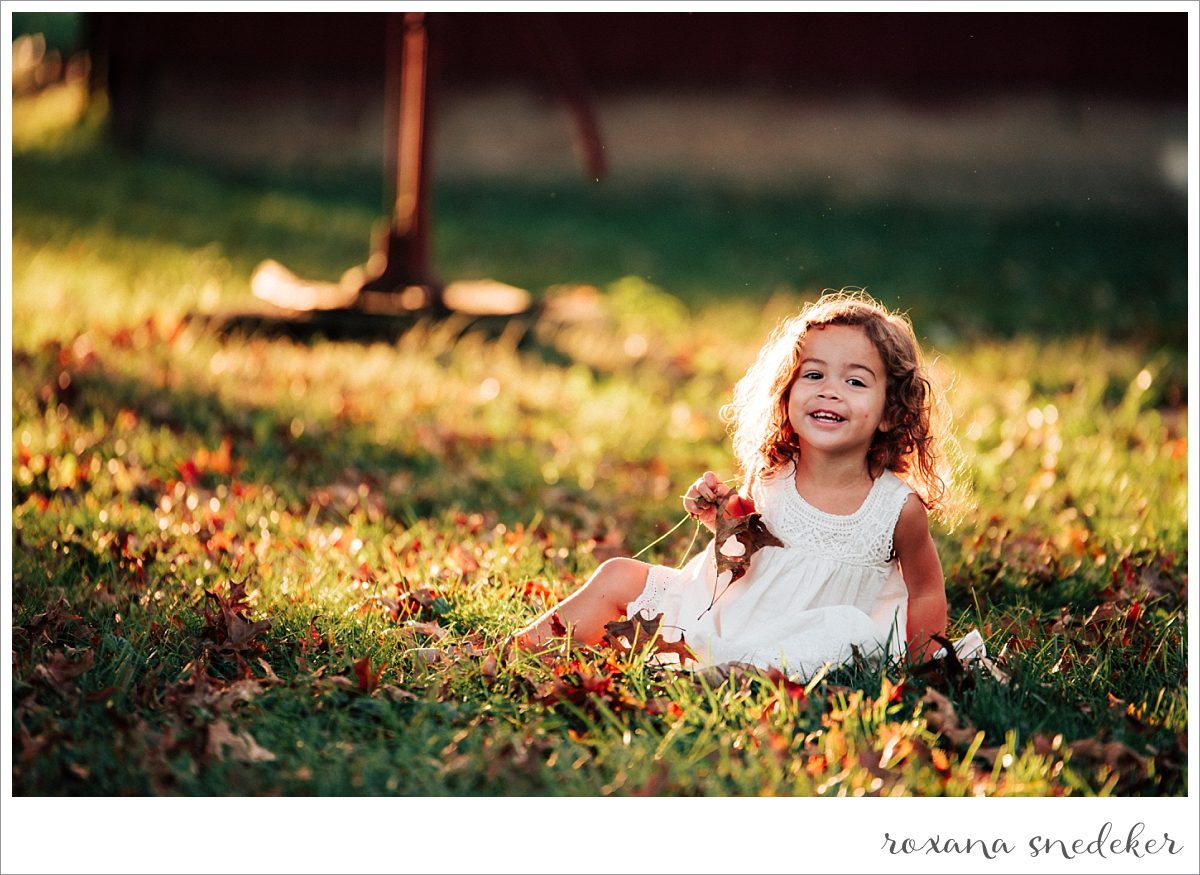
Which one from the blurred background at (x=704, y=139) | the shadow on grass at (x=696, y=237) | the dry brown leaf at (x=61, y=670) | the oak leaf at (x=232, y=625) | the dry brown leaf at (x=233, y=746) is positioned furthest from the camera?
the blurred background at (x=704, y=139)

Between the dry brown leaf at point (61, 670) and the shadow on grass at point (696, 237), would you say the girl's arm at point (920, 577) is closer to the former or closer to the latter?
the dry brown leaf at point (61, 670)

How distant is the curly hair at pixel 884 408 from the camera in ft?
10.5

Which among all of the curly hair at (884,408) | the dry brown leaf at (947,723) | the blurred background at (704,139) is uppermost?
the blurred background at (704,139)

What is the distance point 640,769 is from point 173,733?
3.33 ft

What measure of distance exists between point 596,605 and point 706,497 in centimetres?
40

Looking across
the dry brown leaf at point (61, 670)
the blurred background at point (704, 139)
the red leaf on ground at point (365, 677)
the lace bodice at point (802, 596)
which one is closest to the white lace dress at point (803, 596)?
the lace bodice at point (802, 596)

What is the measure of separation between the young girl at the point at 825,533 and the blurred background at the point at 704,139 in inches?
234

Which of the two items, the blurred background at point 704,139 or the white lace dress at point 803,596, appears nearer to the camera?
the white lace dress at point 803,596

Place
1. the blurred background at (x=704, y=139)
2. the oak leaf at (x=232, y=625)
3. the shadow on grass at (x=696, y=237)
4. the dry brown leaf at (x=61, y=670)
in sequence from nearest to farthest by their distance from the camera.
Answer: the dry brown leaf at (x=61, y=670)
the oak leaf at (x=232, y=625)
the shadow on grass at (x=696, y=237)
the blurred background at (x=704, y=139)

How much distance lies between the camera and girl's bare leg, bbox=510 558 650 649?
3236mm

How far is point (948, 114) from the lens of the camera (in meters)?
11.7

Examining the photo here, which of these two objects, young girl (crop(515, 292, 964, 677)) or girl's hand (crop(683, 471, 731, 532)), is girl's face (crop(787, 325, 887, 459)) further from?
girl's hand (crop(683, 471, 731, 532))

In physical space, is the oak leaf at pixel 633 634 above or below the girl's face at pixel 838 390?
below

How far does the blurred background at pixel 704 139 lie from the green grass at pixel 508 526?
10.0 inches
